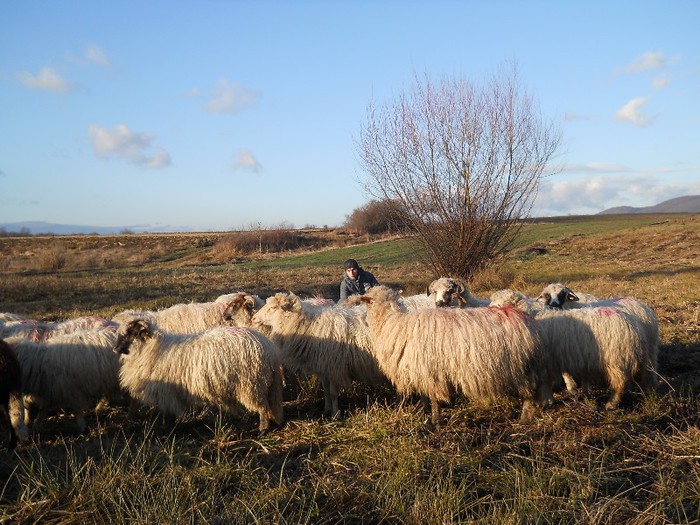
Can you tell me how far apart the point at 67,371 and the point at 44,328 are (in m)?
2.03

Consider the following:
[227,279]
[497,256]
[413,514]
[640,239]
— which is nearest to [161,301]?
[227,279]

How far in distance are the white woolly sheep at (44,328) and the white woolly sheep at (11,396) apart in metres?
1.70

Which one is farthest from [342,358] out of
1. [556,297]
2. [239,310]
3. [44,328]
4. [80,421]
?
[44,328]

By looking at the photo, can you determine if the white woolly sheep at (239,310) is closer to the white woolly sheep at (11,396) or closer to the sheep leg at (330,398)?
the sheep leg at (330,398)

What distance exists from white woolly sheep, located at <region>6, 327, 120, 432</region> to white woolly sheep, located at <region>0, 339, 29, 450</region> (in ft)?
1.25

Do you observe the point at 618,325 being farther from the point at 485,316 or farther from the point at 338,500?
the point at 338,500

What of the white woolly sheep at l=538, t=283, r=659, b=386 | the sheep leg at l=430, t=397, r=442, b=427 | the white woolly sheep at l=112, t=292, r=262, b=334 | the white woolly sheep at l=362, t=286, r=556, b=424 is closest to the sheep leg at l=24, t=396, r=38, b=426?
the white woolly sheep at l=112, t=292, r=262, b=334

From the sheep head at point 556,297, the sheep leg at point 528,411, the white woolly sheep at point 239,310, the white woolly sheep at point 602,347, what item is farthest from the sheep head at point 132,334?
the sheep head at point 556,297

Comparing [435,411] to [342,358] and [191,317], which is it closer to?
[342,358]

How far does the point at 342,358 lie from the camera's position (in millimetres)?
6922

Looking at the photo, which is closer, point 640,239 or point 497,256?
point 497,256

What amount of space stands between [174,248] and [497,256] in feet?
146

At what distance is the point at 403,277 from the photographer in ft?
77.6

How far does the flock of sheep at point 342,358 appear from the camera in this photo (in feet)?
19.6
